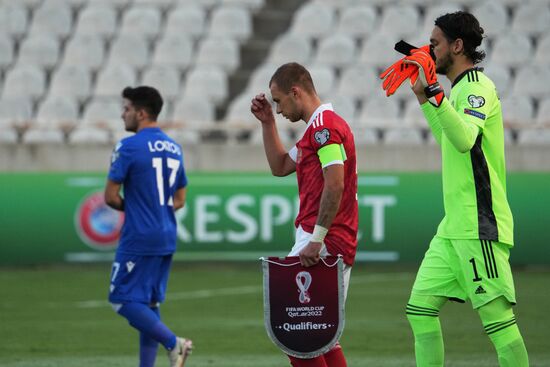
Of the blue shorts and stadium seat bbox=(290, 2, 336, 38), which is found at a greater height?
stadium seat bbox=(290, 2, 336, 38)

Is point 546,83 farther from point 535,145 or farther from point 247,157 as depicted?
point 247,157

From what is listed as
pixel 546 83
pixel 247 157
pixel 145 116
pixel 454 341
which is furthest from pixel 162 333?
pixel 546 83

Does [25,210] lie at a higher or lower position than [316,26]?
lower

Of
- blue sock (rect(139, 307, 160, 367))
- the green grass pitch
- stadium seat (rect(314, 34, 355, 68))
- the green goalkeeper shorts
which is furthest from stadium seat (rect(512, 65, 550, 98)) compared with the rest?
the green goalkeeper shorts

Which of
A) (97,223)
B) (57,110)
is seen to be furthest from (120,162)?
(57,110)

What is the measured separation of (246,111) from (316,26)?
9.01ft

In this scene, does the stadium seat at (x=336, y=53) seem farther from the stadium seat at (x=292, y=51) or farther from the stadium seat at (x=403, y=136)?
the stadium seat at (x=403, y=136)

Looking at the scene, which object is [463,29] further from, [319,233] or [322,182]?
[319,233]

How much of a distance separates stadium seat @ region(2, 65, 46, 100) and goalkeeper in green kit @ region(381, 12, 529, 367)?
48.5 ft

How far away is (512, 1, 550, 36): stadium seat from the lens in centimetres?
2014

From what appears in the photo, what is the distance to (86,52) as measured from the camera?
21.0m

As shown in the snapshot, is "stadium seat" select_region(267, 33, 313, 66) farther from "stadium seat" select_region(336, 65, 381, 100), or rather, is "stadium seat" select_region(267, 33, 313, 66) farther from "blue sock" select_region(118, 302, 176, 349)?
"blue sock" select_region(118, 302, 176, 349)

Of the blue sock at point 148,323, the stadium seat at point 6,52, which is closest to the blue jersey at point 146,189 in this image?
the blue sock at point 148,323

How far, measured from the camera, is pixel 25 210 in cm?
1673
